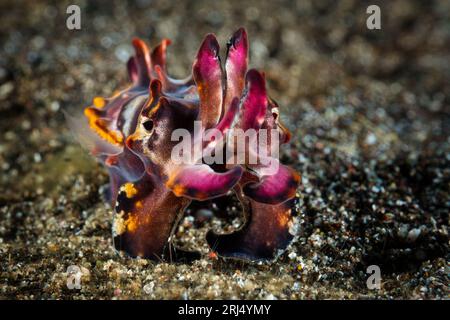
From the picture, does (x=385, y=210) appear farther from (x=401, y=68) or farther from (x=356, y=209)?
(x=401, y=68)

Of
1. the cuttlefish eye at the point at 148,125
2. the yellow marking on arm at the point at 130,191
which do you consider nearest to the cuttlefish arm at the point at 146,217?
the yellow marking on arm at the point at 130,191

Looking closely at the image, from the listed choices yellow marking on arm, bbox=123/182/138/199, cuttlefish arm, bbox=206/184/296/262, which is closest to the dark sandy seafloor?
cuttlefish arm, bbox=206/184/296/262

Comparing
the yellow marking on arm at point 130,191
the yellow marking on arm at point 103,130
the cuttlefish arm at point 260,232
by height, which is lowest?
the cuttlefish arm at point 260,232

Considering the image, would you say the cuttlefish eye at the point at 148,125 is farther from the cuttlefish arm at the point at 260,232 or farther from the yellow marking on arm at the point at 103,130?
the cuttlefish arm at the point at 260,232

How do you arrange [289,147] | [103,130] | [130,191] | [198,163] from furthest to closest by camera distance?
[289,147] → [103,130] → [130,191] → [198,163]

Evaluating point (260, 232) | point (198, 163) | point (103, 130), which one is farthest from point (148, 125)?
point (260, 232)

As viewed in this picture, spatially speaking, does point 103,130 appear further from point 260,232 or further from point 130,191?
point 260,232
